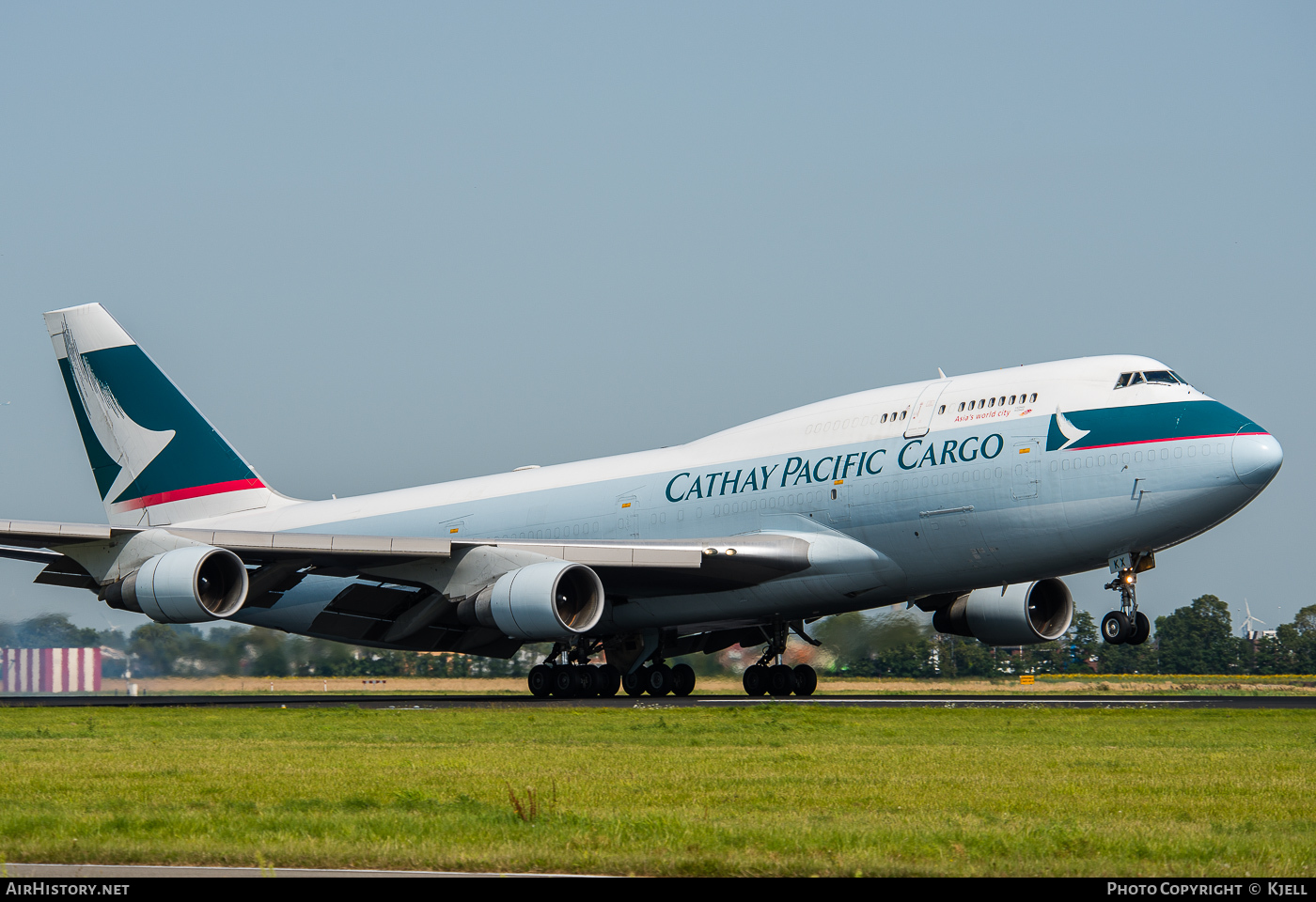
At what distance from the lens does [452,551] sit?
91.7 ft

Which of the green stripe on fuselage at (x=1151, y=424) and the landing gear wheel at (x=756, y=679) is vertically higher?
the green stripe on fuselage at (x=1151, y=424)

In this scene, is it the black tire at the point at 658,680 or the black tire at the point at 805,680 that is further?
the black tire at the point at 805,680

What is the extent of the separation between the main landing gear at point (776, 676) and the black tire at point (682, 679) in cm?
125

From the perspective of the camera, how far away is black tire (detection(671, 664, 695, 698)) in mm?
31766

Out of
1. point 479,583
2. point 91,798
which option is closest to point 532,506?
point 479,583

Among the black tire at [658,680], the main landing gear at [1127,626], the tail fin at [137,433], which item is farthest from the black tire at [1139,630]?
the tail fin at [137,433]

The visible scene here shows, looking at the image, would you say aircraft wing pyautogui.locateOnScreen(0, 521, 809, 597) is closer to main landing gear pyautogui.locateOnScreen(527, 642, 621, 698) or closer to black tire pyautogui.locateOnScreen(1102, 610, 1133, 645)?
main landing gear pyautogui.locateOnScreen(527, 642, 621, 698)

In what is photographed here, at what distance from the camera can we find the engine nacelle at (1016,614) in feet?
102

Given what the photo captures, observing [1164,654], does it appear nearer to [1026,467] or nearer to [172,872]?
[1026,467]

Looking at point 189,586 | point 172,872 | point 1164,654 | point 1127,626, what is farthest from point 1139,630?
point 1164,654

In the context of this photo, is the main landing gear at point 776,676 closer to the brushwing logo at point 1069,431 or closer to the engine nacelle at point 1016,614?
the engine nacelle at point 1016,614

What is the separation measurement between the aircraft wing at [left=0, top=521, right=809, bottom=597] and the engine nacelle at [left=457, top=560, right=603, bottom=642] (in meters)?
0.73

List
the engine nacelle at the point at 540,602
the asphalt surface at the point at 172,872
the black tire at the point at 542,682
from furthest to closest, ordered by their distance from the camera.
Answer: the black tire at the point at 542,682, the engine nacelle at the point at 540,602, the asphalt surface at the point at 172,872
